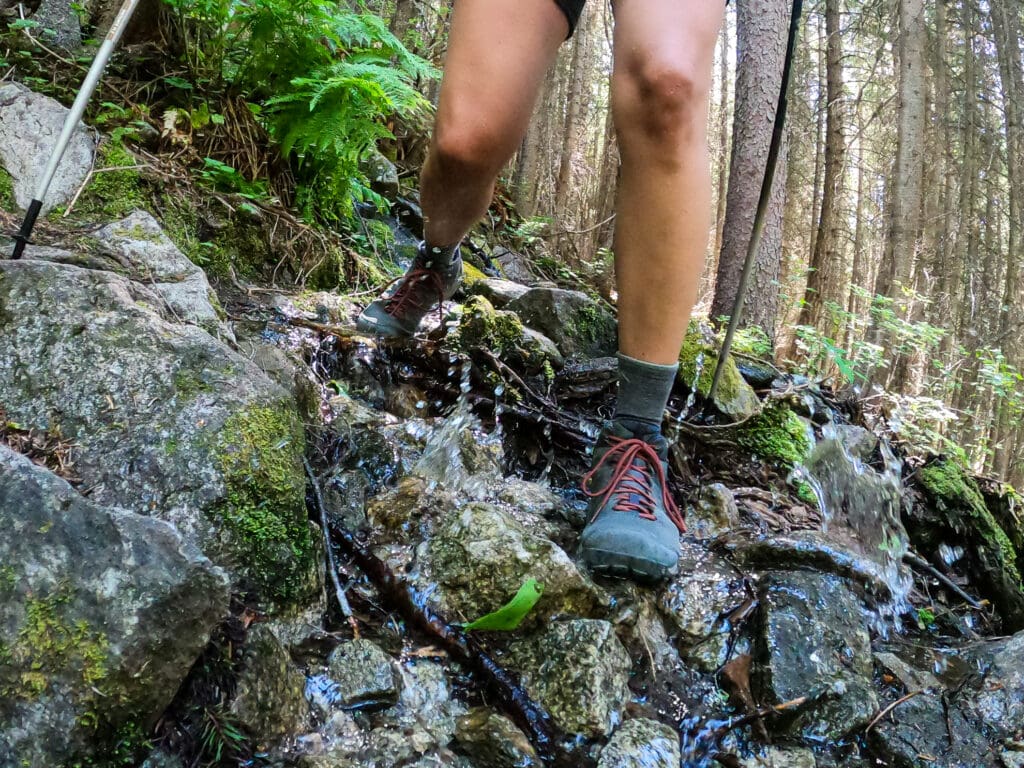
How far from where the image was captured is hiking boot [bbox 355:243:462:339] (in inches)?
98.7

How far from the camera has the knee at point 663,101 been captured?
5.01 feet

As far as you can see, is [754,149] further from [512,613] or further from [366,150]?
[512,613]

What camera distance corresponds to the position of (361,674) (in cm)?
134

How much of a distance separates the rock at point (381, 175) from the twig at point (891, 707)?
491cm

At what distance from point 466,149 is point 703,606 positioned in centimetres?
147

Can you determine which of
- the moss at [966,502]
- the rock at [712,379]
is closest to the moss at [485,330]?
the rock at [712,379]

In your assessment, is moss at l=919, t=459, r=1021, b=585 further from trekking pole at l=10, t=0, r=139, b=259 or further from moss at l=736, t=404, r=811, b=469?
trekking pole at l=10, t=0, r=139, b=259

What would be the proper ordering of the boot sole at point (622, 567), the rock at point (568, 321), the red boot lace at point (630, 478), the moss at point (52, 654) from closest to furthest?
the moss at point (52, 654)
the boot sole at point (622, 567)
the red boot lace at point (630, 478)
the rock at point (568, 321)

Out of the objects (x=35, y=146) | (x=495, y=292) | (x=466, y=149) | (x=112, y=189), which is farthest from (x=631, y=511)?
(x=35, y=146)

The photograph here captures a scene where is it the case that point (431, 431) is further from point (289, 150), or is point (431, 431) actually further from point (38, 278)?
point (289, 150)

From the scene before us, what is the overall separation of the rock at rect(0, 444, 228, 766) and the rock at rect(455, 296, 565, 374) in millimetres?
1775

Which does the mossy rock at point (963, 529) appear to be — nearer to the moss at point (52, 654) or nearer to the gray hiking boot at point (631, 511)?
the gray hiking boot at point (631, 511)

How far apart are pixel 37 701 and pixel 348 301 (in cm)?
264

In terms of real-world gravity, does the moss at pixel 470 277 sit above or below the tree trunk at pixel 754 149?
below
